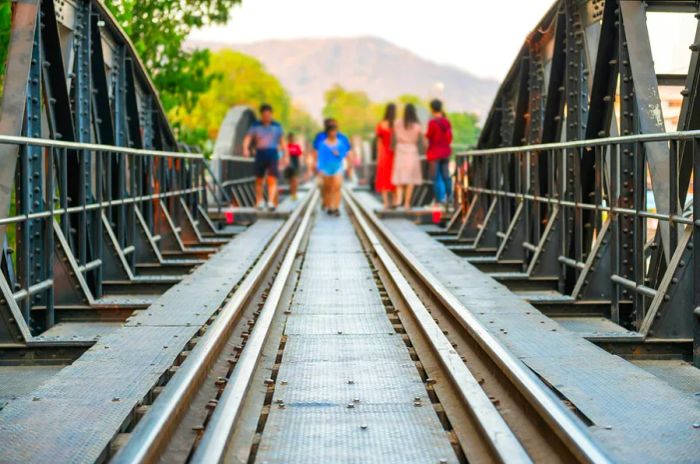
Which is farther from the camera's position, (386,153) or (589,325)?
(386,153)

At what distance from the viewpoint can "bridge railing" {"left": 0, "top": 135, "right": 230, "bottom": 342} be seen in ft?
27.0

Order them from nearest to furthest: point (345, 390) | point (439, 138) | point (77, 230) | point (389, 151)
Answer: point (345, 390)
point (77, 230)
point (439, 138)
point (389, 151)

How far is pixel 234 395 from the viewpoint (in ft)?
19.1

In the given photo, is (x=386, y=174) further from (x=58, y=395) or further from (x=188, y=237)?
(x=58, y=395)

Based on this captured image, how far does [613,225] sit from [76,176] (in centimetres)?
457

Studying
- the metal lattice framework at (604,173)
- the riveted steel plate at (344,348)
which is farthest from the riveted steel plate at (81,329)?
the metal lattice framework at (604,173)

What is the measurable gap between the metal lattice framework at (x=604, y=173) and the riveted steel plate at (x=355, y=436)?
88.2 inches

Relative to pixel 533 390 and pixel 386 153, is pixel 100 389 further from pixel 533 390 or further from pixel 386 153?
pixel 386 153

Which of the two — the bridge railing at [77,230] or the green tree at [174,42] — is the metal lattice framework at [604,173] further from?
the green tree at [174,42]

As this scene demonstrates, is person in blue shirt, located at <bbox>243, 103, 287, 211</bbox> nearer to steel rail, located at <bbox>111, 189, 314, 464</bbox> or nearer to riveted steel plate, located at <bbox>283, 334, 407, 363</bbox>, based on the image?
steel rail, located at <bbox>111, 189, 314, 464</bbox>

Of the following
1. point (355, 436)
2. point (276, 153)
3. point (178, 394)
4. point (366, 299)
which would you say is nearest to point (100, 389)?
point (178, 394)

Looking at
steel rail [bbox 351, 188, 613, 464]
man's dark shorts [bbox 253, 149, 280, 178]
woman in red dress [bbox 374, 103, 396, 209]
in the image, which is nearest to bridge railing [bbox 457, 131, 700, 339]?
steel rail [bbox 351, 188, 613, 464]

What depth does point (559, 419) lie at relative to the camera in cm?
508

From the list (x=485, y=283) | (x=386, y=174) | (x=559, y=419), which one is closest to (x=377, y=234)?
(x=386, y=174)
